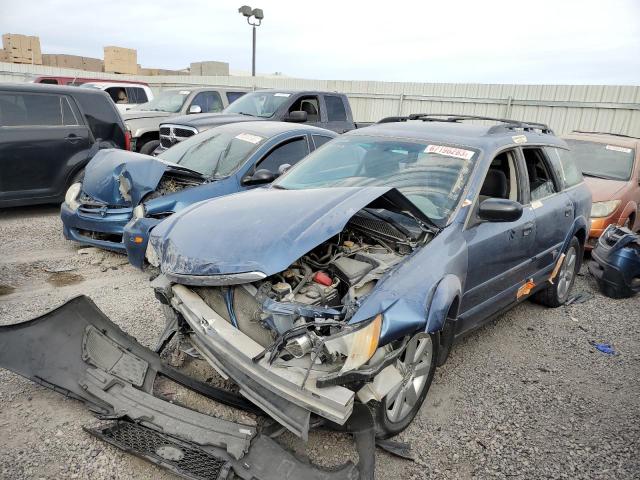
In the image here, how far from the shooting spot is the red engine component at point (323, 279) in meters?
2.75

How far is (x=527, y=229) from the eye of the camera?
3.89 metres

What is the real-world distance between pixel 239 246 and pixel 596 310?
4.32 metres

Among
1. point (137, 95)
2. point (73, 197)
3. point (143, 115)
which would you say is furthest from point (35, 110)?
point (137, 95)

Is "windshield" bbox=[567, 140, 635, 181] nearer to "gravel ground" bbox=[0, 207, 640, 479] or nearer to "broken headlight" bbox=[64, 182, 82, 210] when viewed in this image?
"gravel ground" bbox=[0, 207, 640, 479]

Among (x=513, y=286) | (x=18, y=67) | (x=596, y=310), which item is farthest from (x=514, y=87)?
(x=18, y=67)

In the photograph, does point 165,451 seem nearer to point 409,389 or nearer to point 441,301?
point 409,389

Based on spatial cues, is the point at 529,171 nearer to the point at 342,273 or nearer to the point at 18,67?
the point at 342,273

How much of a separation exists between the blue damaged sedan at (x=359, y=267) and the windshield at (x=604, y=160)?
3.91 meters

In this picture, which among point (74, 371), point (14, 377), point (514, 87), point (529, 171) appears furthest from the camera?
point (514, 87)

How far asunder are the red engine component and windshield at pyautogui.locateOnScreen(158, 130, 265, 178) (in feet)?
9.72

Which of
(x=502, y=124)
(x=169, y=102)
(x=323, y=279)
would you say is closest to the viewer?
(x=323, y=279)

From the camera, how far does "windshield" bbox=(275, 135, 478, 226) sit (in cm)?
340

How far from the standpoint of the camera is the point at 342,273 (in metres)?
2.76

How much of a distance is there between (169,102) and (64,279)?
783 cm
